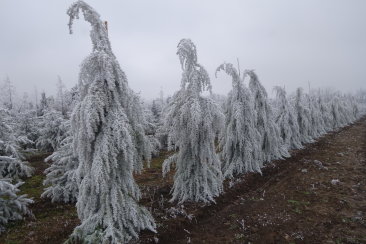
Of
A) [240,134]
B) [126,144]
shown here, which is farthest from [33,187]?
[240,134]

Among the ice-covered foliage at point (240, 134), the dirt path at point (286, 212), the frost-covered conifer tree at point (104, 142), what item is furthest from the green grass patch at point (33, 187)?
the ice-covered foliage at point (240, 134)

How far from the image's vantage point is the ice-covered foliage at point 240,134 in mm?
12141

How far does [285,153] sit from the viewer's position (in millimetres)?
16516

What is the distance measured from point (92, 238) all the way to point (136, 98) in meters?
3.37

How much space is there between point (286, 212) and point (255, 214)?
1004 mm

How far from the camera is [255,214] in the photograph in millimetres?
8047

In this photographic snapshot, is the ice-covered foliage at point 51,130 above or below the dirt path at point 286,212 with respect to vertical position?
above

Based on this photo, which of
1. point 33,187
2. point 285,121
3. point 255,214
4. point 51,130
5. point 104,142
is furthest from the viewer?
point 285,121

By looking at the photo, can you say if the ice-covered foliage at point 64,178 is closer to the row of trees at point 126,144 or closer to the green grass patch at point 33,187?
the row of trees at point 126,144

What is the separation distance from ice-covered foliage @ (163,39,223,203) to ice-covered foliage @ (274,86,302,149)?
12.1 m

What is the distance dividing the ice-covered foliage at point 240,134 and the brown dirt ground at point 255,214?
2.48 ft

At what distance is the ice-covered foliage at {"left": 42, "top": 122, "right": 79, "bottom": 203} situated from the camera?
30.9ft

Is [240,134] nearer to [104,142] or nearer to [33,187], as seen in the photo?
[104,142]

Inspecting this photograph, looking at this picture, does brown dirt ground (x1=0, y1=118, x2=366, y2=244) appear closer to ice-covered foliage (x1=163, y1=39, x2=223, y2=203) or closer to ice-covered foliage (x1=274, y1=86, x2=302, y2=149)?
ice-covered foliage (x1=163, y1=39, x2=223, y2=203)
